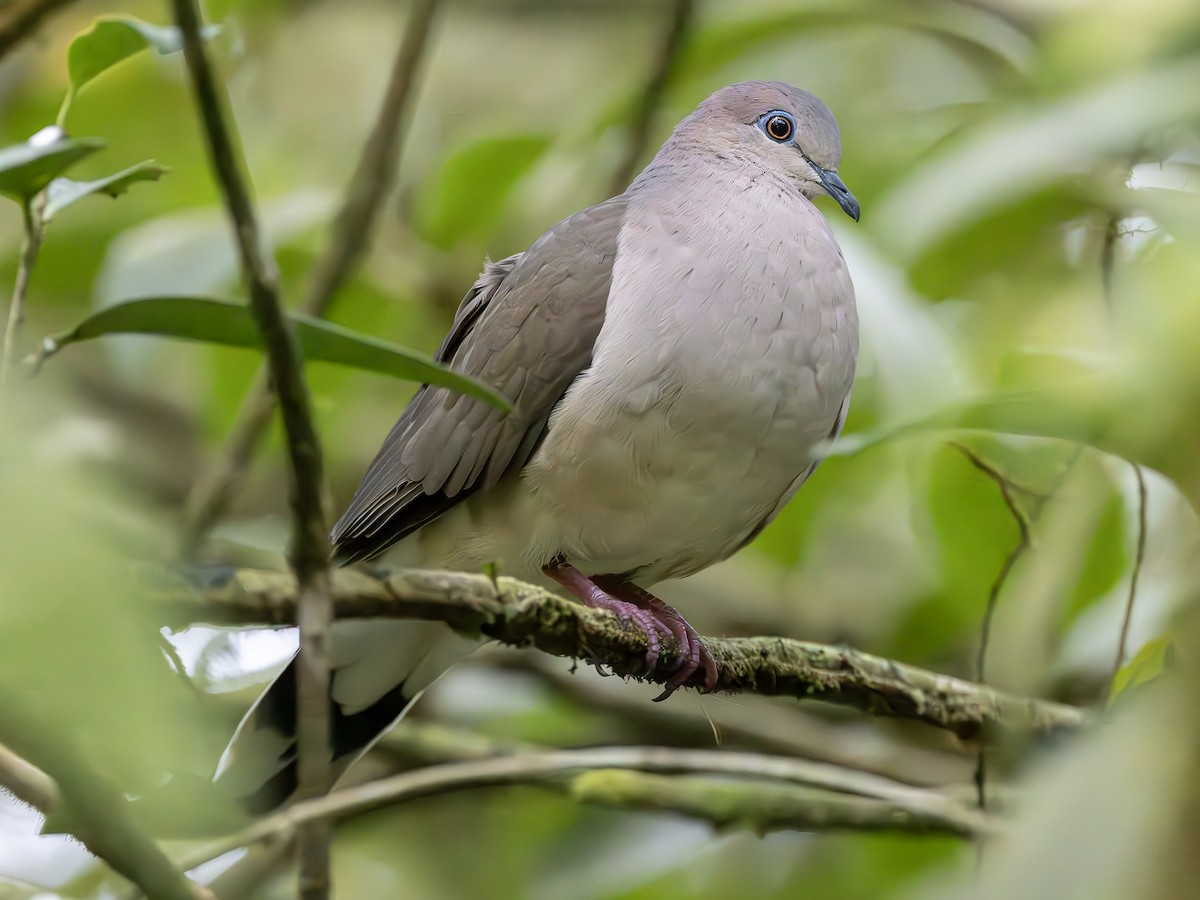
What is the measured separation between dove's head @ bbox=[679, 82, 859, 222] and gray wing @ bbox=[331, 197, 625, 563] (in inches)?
15.1

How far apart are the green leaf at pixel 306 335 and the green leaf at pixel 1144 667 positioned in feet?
4.21

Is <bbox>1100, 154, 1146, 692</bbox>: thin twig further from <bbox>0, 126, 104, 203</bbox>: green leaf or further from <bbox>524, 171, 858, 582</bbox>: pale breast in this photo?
<bbox>0, 126, 104, 203</bbox>: green leaf

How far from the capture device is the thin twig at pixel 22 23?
2217 millimetres

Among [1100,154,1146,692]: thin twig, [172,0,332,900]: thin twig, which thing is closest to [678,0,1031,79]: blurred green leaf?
[1100,154,1146,692]: thin twig

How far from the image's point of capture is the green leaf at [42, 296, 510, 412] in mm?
1009

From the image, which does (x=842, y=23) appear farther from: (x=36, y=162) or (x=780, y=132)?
(x=36, y=162)

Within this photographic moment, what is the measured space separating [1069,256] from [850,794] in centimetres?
122

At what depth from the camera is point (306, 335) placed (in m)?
1.03

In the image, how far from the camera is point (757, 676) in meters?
2.50

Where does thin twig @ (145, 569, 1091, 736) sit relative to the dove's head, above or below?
below

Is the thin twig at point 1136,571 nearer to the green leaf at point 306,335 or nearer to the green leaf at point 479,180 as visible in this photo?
the green leaf at point 306,335

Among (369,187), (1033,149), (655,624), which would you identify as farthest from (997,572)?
(369,187)

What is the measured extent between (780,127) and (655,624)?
4.06ft

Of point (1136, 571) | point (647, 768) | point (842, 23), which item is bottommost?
point (647, 768)
